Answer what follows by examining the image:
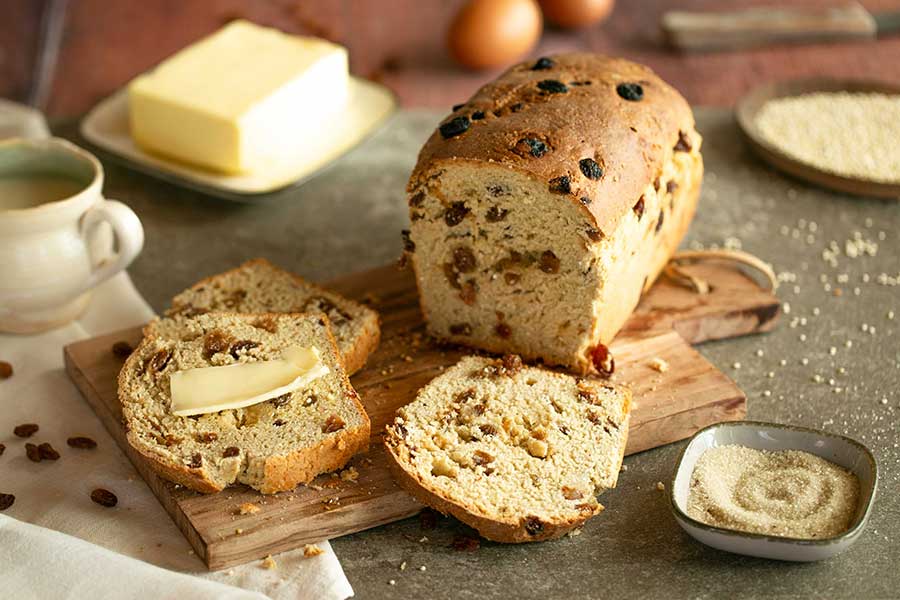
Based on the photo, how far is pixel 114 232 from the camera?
12.6 ft

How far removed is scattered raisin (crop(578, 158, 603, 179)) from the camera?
3.37 metres

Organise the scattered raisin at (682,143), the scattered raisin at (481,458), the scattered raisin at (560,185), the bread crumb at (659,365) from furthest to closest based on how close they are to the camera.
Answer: the scattered raisin at (682,143), the bread crumb at (659,365), the scattered raisin at (560,185), the scattered raisin at (481,458)

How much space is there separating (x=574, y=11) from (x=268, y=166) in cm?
211

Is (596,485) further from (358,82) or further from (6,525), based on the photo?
(358,82)

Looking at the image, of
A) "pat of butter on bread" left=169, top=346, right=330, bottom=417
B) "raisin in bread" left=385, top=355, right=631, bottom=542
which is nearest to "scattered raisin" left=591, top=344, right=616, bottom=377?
"raisin in bread" left=385, top=355, right=631, bottom=542

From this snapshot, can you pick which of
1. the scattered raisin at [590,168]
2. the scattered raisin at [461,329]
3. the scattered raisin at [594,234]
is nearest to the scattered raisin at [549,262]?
the scattered raisin at [594,234]

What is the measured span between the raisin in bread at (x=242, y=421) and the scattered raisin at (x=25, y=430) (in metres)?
0.38

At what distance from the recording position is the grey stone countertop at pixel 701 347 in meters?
3.00

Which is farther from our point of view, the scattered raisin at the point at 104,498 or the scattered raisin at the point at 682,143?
the scattered raisin at the point at 682,143

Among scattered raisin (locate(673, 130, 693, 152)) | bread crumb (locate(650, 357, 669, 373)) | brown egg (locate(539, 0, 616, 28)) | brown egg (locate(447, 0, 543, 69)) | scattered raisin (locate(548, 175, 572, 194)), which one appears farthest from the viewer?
brown egg (locate(539, 0, 616, 28))

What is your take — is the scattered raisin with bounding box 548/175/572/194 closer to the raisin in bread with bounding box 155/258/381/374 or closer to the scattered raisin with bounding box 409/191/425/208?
the scattered raisin with bounding box 409/191/425/208

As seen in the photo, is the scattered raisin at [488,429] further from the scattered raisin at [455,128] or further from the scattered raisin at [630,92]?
the scattered raisin at [630,92]

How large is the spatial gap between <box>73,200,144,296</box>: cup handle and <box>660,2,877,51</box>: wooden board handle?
328 centimetres

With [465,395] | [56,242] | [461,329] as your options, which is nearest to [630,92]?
[461,329]
